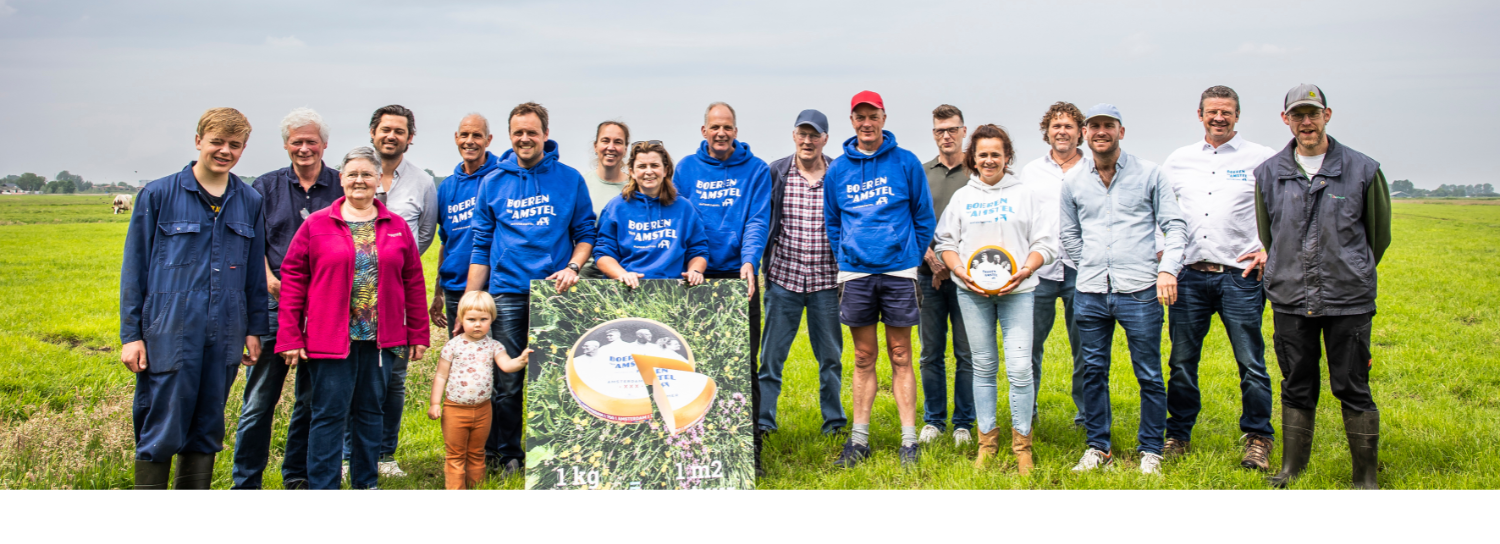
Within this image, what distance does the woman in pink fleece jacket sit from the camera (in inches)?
169

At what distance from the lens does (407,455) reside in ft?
19.8

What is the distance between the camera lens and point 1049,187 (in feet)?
20.2

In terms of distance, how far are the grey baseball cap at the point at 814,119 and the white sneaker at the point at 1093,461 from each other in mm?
2792

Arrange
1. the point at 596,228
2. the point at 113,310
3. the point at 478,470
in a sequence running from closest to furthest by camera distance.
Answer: the point at 478,470
the point at 596,228
the point at 113,310

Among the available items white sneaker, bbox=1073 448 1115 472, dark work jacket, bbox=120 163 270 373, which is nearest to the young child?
dark work jacket, bbox=120 163 270 373

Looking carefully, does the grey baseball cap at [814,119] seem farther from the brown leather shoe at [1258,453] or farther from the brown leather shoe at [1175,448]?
the brown leather shoe at [1258,453]

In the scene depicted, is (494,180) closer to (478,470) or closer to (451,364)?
(451,364)

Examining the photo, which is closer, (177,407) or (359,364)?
(177,407)

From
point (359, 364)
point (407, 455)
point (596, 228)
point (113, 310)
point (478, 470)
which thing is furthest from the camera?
point (113, 310)

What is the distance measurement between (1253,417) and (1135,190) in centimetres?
185

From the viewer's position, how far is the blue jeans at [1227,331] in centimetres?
537

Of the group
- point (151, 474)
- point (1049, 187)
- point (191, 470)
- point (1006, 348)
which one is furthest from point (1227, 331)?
point (151, 474)

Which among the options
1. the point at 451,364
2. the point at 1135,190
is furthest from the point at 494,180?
the point at 1135,190

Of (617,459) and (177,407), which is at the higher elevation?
(177,407)
